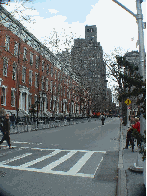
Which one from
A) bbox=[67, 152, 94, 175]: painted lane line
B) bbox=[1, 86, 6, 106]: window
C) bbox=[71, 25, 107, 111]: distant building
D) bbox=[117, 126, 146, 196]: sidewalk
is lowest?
bbox=[67, 152, 94, 175]: painted lane line

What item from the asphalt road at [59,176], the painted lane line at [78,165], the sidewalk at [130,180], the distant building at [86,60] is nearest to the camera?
the sidewalk at [130,180]

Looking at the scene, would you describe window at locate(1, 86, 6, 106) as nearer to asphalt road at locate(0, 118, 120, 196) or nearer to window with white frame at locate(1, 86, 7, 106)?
window with white frame at locate(1, 86, 7, 106)

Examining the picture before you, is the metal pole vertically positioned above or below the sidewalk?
above

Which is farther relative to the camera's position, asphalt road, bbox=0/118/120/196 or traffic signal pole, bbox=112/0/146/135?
traffic signal pole, bbox=112/0/146/135

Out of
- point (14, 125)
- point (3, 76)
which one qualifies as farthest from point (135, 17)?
point (3, 76)

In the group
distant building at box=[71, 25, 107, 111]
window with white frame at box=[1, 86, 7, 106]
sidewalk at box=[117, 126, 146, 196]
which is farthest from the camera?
distant building at box=[71, 25, 107, 111]

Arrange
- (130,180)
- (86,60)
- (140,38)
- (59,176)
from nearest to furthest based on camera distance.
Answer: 1. (130,180)
2. (59,176)
3. (140,38)
4. (86,60)

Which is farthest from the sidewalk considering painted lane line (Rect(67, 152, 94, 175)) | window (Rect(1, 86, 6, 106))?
window (Rect(1, 86, 6, 106))

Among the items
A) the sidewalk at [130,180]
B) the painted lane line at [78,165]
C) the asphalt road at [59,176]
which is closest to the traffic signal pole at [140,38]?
the sidewalk at [130,180]

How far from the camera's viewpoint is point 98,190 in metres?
5.72

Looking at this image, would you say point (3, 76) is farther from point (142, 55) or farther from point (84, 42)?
point (142, 55)

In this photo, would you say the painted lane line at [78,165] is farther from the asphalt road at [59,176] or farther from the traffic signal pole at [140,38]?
the traffic signal pole at [140,38]

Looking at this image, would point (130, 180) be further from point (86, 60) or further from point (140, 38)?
point (86, 60)

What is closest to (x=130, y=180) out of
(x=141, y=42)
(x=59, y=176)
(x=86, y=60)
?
(x=59, y=176)
